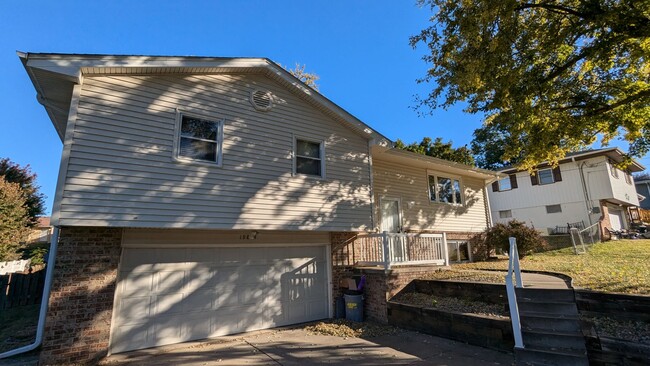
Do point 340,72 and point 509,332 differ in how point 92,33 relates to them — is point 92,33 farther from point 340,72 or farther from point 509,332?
point 509,332

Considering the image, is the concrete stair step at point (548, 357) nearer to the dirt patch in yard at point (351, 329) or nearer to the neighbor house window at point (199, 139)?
the dirt patch in yard at point (351, 329)

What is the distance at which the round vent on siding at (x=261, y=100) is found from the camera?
8.86 m

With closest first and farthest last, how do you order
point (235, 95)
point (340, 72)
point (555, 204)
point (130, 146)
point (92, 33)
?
point (130, 146), point (235, 95), point (92, 33), point (340, 72), point (555, 204)

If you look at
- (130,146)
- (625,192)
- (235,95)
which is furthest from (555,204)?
(130,146)

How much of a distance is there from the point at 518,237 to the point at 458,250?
2.41 meters

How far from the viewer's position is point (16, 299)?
9477mm

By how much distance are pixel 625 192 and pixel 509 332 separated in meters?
25.5

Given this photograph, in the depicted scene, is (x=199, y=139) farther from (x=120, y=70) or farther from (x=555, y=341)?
(x=555, y=341)

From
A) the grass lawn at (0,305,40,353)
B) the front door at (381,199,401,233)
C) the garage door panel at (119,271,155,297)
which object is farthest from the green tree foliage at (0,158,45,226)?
the front door at (381,199,401,233)

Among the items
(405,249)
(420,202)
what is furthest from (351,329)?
(420,202)

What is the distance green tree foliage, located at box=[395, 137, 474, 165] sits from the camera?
27875 millimetres

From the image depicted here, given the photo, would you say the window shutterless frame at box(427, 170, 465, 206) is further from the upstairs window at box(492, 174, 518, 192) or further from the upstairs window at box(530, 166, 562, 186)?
the upstairs window at box(492, 174, 518, 192)

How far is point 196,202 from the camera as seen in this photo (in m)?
7.43

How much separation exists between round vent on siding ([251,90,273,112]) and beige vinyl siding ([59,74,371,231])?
15 cm
